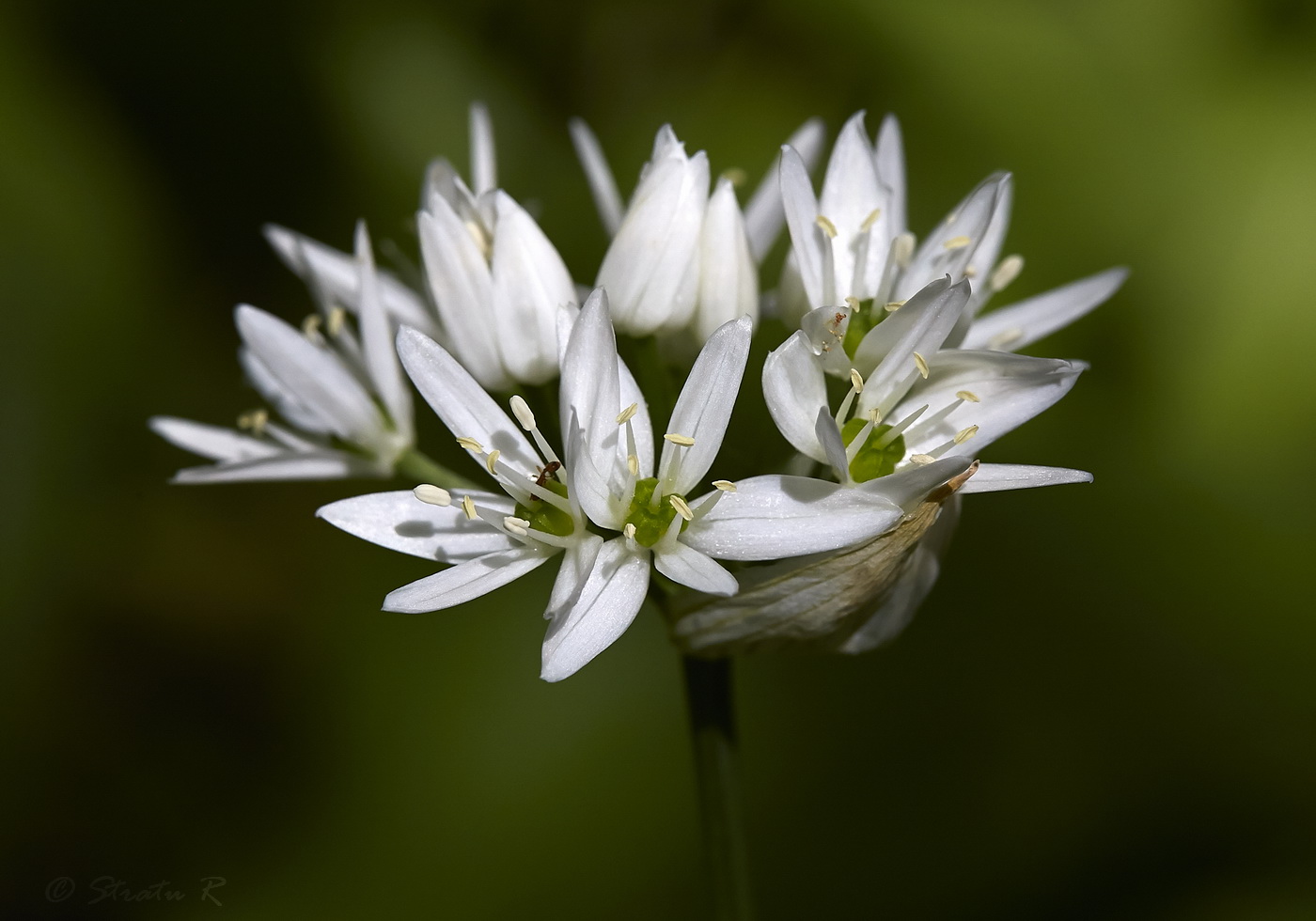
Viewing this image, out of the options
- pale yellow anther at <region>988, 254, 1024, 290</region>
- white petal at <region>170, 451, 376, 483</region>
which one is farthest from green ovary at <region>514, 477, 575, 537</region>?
pale yellow anther at <region>988, 254, 1024, 290</region>

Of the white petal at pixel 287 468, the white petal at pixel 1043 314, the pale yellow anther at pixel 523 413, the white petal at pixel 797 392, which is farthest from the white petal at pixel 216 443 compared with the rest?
the white petal at pixel 1043 314

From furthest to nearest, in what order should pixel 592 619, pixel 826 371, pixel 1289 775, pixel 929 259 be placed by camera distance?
1. pixel 1289 775
2. pixel 929 259
3. pixel 826 371
4. pixel 592 619

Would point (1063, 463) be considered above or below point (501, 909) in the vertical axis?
above

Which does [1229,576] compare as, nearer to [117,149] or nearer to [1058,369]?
[1058,369]

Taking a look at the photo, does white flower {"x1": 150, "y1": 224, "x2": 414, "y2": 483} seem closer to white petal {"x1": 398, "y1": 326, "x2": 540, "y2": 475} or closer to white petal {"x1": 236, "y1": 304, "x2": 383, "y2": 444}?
white petal {"x1": 236, "y1": 304, "x2": 383, "y2": 444}

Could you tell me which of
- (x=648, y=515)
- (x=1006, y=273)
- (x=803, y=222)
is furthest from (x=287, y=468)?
(x=1006, y=273)

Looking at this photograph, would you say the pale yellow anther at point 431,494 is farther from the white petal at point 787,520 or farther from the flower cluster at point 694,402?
the white petal at point 787,520

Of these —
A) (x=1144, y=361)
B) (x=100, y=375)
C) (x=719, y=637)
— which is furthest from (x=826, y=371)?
(x=100, y=375)
